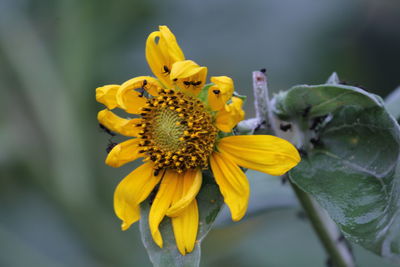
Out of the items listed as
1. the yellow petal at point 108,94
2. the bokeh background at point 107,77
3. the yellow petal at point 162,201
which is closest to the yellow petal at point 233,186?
the yellow petal at point 162,201

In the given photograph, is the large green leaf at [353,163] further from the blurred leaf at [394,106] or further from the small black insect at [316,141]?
the blurred leaf at [394,106]

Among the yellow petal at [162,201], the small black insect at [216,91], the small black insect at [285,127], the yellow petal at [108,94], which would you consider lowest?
the yellow petal at [162,201]

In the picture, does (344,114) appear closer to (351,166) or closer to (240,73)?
(351,166)

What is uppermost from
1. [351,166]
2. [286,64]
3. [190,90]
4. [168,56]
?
[168,56]

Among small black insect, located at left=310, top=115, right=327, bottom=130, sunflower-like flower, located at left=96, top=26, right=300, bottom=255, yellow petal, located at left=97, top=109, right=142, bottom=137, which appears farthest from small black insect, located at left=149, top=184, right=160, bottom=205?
small black insect, located at left=310, top=115, right=327, bottom=130

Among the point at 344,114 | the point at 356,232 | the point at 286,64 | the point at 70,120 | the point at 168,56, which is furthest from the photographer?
the point at 286,64

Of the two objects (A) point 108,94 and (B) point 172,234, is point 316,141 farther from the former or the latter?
(A) point 108,94

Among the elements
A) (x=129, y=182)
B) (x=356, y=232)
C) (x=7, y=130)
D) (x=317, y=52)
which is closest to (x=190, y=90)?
(x=129, y=182)

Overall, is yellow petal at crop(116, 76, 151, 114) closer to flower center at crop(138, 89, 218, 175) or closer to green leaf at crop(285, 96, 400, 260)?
flower center at crop(138, 89, 218, 175)

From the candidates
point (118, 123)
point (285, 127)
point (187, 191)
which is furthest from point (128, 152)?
point (285, 127)
